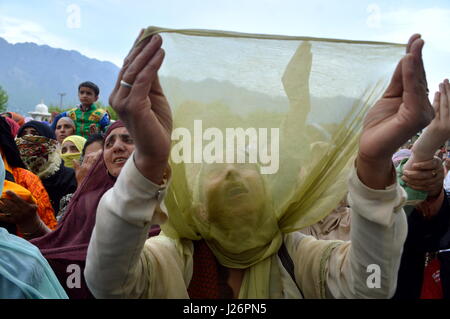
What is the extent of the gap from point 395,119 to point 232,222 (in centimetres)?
64

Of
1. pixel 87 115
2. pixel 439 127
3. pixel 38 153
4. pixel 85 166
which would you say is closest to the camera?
pixel 439 127

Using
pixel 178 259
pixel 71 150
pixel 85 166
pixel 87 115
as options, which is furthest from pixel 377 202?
pixel 87 115

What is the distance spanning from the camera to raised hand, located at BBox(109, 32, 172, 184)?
46.8 inches

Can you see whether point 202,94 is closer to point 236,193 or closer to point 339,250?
point 236,193

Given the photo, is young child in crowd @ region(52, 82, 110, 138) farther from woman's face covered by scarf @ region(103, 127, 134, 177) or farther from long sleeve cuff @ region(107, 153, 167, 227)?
long sleeve cuff @ region(107, 153, 167, 227)

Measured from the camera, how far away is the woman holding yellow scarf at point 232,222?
47.6 inches

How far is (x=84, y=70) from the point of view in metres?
185

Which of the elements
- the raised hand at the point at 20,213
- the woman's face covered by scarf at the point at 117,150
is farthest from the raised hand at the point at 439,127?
the raised hand at the point at 20,213

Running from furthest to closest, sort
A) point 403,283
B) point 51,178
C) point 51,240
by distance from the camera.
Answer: point 51,178 → point 51,240 → point 403,283

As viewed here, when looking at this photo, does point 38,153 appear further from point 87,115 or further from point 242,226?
point 242,226

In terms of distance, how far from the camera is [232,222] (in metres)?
1.50

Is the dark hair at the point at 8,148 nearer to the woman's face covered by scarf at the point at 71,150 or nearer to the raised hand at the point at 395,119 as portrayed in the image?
the woman's face covered by scarf at the point at 71,150
